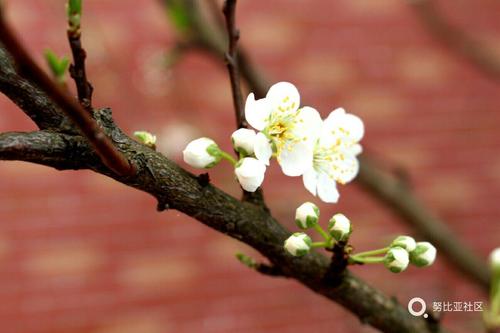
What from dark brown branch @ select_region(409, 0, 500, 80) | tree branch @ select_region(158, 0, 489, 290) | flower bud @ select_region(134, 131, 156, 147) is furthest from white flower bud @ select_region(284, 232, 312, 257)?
dark brown branch @ select_region(409, 0, 500, 80)

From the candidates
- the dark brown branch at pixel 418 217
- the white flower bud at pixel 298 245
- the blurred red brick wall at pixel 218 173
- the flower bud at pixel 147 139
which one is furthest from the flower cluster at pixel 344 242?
the blurred red brick wall at pixel 218 173

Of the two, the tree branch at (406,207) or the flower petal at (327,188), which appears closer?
the flower petal at (327,188)

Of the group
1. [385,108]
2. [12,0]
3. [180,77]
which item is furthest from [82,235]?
[385,108]

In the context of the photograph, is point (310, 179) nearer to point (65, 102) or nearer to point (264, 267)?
point (264, 267)

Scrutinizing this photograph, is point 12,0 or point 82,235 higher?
point 12,0

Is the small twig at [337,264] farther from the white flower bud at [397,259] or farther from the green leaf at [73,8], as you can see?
the green leaf at [73,8]

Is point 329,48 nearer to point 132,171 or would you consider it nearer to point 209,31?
point 209,31
